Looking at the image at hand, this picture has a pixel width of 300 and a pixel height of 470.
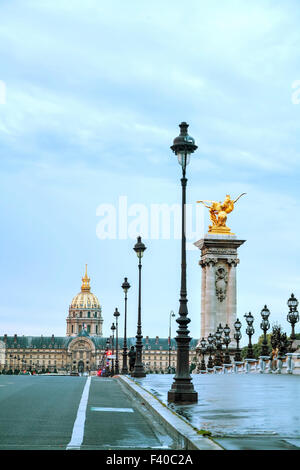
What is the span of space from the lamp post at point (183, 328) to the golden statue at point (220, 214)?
61.3m

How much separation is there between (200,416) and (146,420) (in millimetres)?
1698

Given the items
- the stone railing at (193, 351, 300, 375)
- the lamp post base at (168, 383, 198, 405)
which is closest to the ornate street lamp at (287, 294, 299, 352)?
the stone railing at (193, 351, 300, 375)

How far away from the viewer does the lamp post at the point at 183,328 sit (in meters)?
20.0

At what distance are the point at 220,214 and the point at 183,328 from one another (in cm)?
6522

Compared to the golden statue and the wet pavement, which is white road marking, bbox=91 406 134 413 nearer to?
the wet pavement

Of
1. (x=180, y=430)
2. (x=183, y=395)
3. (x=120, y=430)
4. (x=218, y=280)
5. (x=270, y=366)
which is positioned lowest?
(x=120, y=430)

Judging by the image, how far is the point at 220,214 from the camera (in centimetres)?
8600

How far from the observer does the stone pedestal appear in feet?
267

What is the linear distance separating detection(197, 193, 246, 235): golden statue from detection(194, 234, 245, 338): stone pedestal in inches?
65.5

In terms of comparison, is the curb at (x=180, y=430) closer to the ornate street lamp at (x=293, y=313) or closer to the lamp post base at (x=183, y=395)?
the lamp post base at (x=183, y=395)

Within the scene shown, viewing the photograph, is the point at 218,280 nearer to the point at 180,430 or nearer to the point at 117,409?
the point at 117,409

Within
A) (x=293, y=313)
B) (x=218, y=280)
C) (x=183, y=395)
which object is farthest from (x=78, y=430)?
(x=218, y=280)

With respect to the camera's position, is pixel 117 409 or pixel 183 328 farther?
pixel 183 328
